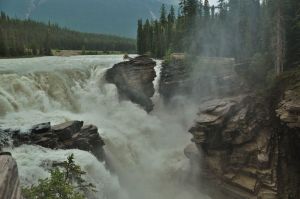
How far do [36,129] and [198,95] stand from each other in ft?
81.8

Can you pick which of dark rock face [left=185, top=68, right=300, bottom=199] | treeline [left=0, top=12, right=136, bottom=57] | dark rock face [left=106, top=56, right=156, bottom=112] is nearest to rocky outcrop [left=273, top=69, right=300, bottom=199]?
dark rock face [left=185, top=68, right=300, bottom=199]

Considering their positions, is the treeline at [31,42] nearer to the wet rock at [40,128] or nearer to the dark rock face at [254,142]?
the wet rock at [40,128]

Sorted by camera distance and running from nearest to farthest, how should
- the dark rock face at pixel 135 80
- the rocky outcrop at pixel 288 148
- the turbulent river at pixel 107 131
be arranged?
the turbulent river at pixel 107 131 < the rocky outcrop at pixel 288 148 < the dark rock face at pixel 135 80

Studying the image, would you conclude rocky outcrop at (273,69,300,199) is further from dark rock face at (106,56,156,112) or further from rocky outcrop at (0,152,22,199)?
rocky outcrop at (0,152,22,199)

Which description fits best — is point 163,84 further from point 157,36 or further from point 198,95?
point 157,36

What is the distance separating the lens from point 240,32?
51.3 metres

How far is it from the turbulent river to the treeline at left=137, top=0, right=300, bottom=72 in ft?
39.5

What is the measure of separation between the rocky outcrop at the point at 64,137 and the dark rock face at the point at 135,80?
53.7ft

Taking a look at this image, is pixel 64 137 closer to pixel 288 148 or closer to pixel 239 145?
pixel 239 145

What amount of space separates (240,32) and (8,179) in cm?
4925

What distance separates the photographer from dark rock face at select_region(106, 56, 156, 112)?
46.0 metres

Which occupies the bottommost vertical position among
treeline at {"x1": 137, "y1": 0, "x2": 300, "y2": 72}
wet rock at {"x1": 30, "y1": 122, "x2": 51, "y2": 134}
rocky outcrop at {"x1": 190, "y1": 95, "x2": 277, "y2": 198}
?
rocky outcrop at {"x1": 190, "y1": 95, "x2": 277, "y2": 198}

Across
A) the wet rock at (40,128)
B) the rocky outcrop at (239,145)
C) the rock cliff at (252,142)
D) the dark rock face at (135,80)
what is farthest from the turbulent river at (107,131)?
the rocky outcrop at (239,145)

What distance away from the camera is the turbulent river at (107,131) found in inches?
988
